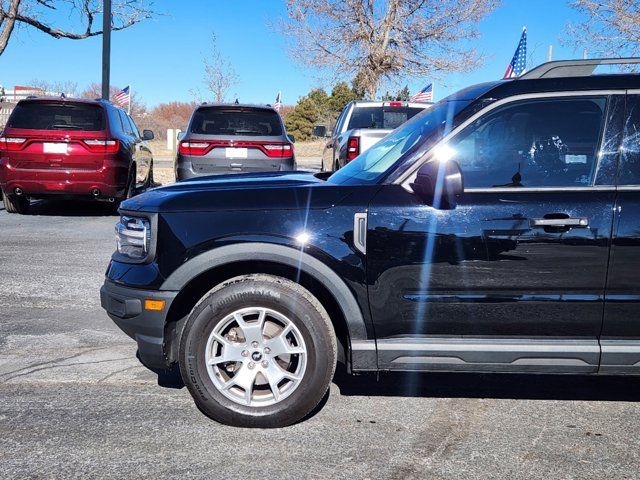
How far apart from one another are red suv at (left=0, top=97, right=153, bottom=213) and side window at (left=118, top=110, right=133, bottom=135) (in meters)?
0.97

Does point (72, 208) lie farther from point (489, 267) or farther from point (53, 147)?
point (489, 267)

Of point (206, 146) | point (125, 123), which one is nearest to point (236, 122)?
point (206, 146)

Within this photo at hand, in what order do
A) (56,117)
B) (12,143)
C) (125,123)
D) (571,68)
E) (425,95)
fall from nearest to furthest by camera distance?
(571,68) < (12,143) < (56,117) < (125,123) < (425,95)

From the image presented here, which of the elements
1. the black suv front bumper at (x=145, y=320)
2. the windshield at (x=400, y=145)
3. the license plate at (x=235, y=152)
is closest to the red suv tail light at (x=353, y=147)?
the license plate at (x=235, y=152)

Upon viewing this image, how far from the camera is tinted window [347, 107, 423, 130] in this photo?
11.2 metres

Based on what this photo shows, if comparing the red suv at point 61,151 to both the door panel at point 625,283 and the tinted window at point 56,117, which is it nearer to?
the tinted window at point 56,117

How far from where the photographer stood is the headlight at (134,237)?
368cm

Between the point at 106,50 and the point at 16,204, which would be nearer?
the point at 16,204

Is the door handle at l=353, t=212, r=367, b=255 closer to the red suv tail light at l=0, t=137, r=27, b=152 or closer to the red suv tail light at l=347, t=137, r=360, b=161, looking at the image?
the red suv tail light at l=347, t=137, r=360, b=161

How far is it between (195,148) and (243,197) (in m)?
6.55

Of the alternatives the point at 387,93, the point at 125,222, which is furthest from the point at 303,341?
the point at 387,93

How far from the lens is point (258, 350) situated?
3574 mm

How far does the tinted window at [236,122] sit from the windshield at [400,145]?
6.13 meters

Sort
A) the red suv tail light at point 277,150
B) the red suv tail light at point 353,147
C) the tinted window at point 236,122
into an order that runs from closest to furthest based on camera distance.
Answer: the red suv tail light at point 353,147
the red suv tail light at point 277,150
the tinted window at point 236,122
